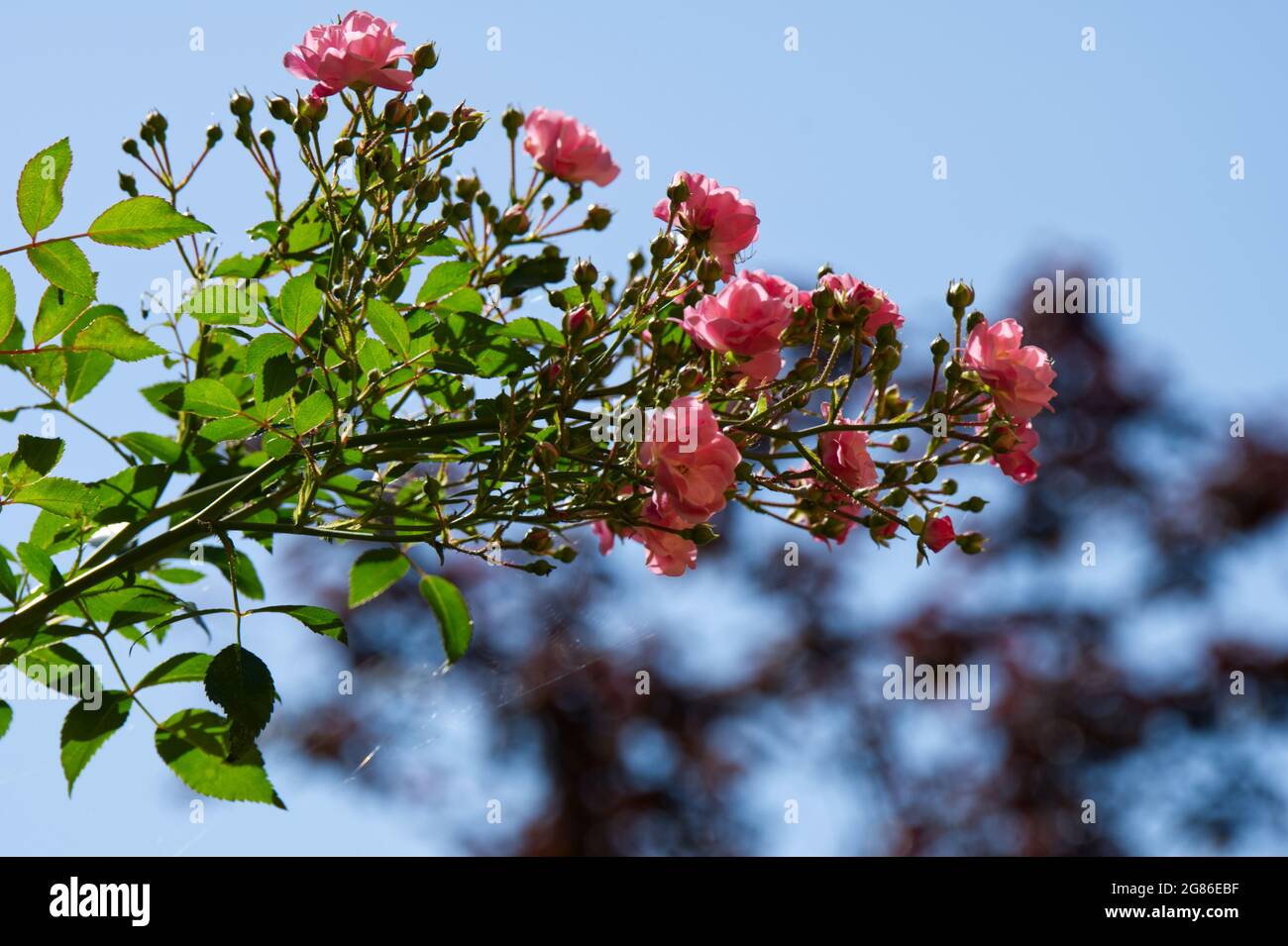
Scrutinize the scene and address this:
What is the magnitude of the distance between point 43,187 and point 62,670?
1.45ft

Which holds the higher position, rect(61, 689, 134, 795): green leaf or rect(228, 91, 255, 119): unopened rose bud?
rect(228, 91, 255, 119): unopened rose bud

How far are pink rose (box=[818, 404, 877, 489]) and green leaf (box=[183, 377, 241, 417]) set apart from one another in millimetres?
546

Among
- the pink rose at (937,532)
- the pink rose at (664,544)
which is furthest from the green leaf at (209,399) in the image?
the pink rose at (937,532)

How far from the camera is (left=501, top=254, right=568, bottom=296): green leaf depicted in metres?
1.32

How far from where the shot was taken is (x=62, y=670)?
115 cm

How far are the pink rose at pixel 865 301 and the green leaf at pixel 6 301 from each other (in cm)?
71

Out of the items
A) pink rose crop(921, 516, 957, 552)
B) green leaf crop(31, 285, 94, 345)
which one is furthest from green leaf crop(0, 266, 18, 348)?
pink rose crop(921, 516, 957, 552)

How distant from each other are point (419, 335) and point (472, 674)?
14.7 feet

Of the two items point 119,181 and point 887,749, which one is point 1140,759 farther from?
point 119,181

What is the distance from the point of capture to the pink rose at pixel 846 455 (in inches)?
45.8

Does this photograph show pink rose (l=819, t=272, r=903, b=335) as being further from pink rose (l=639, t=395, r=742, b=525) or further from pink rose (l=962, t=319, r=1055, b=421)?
pink rose (l=639, t=395, r=742, b=525)

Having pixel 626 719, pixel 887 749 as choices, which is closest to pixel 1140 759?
pixel 887 749

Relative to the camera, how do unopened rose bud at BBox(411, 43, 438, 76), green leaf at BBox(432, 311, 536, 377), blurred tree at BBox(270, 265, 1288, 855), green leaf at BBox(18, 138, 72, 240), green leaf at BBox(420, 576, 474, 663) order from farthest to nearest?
blurred tree at BBox(270, 265, 1288, 855), green leaf at BBox(420, 576, 474, 663), unopened rose bud at BBox(411, 43, 438, 76), green leaf at BBox(432, 311, 536, 377), green leaf at BBox(18, 138, 72, 240)

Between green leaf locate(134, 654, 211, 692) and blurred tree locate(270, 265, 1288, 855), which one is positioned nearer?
green leaf locate(134, 654, 211, 692)
